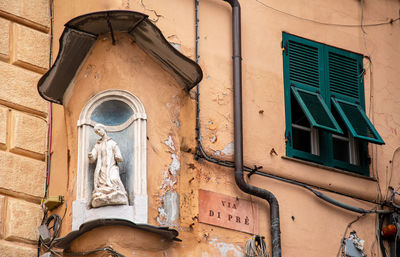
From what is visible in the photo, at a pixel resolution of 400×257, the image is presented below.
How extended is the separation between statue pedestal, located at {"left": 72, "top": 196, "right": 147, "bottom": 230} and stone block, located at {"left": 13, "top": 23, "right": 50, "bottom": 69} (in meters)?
2.12

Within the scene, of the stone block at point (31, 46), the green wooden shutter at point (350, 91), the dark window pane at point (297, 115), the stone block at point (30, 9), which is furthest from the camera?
the green wooden shutter at point (350, 91)

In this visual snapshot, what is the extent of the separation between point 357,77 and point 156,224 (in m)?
4.16

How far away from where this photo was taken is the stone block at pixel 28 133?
13031 millimetres

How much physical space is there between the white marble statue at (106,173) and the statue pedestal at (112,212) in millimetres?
67

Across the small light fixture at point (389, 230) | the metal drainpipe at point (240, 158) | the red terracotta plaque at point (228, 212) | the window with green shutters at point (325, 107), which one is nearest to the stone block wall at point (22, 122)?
the red terracotta plaque at point (228, 212)

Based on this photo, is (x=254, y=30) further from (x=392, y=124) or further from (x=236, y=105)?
(x=392, y=124)

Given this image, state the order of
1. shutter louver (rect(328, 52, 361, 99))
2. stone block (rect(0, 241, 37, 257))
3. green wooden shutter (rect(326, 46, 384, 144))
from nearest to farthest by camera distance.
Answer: stone block (rect(0, 241, 37, 257)) → green wooden shutter (rect(326, 46, 384, 144)) → shutter louver (rect(328, 52, 361, 99))

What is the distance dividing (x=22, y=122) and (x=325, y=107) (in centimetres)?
394

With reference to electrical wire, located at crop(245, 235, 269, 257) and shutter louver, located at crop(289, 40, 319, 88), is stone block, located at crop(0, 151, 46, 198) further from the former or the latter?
shutter louver, located at crop(289, 40, 319, 88)

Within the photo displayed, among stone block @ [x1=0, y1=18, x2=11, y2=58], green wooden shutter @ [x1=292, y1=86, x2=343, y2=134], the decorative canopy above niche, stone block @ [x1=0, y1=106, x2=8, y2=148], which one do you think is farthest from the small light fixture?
stone block @ [x1=0, y1=18, x2=11, y2=58]

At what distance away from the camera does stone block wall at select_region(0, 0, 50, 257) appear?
12.6 m

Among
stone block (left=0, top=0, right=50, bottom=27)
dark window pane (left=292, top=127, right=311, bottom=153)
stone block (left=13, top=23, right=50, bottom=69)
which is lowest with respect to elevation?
dark window pane (left=292, top=127, right=311, bottom=153)

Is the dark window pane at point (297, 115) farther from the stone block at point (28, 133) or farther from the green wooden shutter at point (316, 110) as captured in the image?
the stone block at point (28, 133)

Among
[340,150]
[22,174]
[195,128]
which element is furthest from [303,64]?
[22,174]
